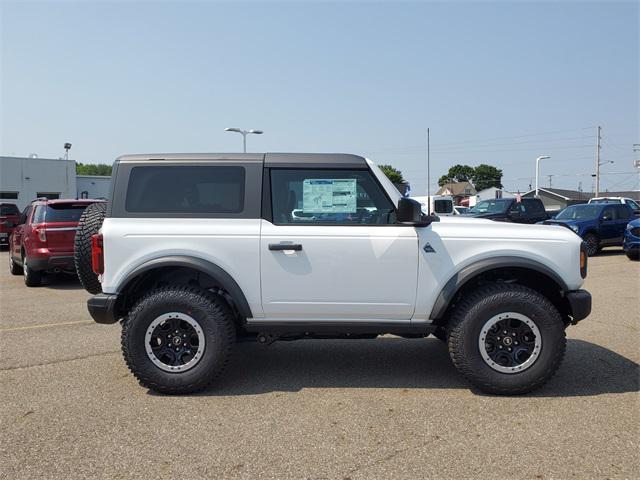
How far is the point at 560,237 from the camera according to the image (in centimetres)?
452

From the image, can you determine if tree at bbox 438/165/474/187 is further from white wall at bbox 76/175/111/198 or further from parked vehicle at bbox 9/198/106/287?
parked vehicle at bbox 9/198/106/287

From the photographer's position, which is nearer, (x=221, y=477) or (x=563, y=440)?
(x=221, y=477)

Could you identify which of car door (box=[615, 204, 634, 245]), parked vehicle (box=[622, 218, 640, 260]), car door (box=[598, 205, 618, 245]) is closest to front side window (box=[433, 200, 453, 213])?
parked vehicle (box=[622, 218, 640, 260])

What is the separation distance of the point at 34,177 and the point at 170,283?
140 ft

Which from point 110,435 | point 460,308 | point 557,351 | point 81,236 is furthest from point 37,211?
point 557,351

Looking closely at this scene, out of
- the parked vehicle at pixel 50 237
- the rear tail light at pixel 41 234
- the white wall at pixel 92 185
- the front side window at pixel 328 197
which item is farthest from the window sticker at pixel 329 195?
the white wall at pixel 92 185

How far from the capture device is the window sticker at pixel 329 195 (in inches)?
180

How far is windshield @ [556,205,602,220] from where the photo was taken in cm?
1650

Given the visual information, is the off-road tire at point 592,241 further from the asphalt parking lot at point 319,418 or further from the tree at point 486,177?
the tree at point 486,177

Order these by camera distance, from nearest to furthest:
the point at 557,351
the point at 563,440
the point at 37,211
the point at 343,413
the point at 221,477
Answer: the point at 221,477
the point at 563,440
the point at 343,413
the point at 557,351
the point at 37,211

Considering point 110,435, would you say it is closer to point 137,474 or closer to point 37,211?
point 137,474

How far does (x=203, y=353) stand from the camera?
4414mm

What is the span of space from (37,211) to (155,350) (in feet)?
24.6

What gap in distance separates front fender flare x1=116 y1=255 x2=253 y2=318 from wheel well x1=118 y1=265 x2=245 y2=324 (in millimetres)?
104
